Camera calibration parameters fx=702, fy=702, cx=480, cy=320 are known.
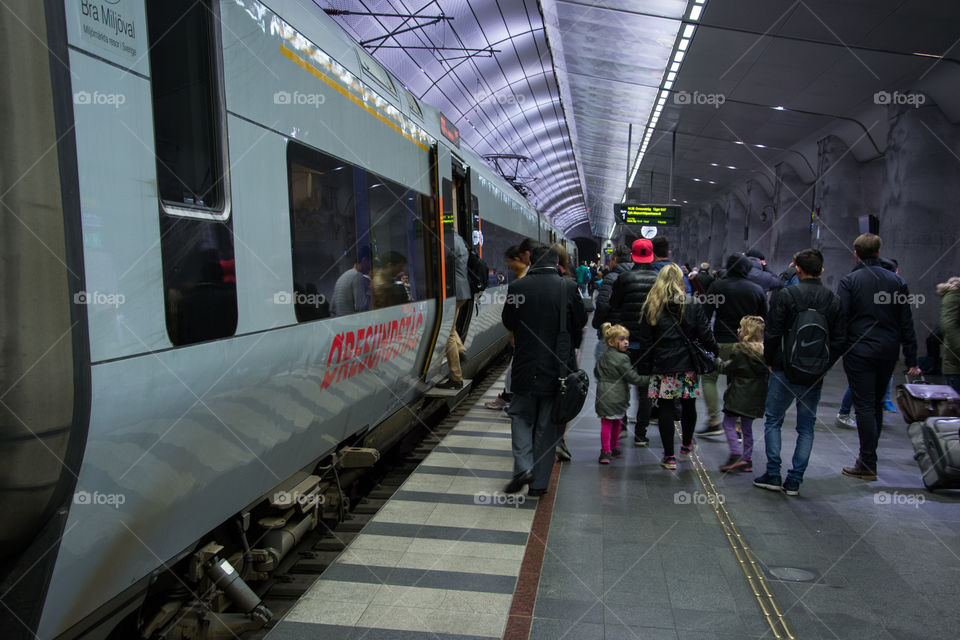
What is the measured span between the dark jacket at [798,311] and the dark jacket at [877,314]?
10.4 inches

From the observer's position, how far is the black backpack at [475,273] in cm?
812

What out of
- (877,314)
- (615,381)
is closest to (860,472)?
(877,314)

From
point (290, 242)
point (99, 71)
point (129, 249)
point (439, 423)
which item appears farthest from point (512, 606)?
point (439, 423)

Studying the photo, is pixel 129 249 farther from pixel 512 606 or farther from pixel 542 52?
pixel 542 52

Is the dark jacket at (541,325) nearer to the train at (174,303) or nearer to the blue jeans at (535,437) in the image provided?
the blue jeans at (535,437)

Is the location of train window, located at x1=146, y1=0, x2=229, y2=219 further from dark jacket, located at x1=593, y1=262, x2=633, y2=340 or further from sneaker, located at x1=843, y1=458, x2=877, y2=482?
sneaker, located at x1=843, y1=458, x2=877, y2=482

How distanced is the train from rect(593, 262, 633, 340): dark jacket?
2600 mm

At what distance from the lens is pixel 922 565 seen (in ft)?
13.5

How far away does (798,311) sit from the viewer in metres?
5.25

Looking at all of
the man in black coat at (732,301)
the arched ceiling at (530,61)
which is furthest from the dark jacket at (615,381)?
the arched ceiling at (530,61)

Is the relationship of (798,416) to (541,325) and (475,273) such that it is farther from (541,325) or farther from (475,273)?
(475,273)

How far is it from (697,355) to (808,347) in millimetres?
842

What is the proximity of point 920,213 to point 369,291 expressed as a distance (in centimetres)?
1170

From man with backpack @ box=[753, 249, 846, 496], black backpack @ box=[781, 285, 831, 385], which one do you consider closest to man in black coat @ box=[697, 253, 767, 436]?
man with backpack @ box=[753, 249, 846, 496]
